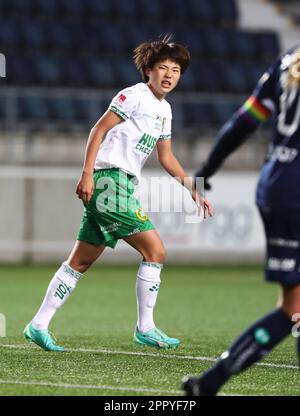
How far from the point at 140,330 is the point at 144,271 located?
394mm

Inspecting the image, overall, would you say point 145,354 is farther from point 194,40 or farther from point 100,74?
point 194,40

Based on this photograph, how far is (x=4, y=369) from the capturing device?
18.2 ft

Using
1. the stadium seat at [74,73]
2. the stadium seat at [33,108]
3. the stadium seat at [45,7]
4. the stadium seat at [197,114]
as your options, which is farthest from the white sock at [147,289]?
the stadium seat at [45,7]

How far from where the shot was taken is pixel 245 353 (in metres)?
4.19

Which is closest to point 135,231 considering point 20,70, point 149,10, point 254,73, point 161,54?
point 161,54

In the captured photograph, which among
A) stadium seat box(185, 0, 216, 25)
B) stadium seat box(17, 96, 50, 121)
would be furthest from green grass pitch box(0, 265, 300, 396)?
stadium seat box(185, 0, 216, 25)

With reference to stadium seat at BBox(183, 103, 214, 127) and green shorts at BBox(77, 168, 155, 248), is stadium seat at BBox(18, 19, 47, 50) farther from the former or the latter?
green shorts at BBox(77, 168, 155, 248)

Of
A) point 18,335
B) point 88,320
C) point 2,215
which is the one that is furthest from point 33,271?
point 18,335

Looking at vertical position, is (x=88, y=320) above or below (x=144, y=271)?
below

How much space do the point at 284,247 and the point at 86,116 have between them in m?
13.1

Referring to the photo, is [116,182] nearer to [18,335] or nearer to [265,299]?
[18,335]

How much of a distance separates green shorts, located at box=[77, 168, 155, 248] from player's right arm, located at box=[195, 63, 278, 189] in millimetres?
2053

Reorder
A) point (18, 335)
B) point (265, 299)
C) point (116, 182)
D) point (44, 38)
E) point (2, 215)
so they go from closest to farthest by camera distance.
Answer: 1. point (116, 182)
2. point (18, 335)
3. point (265, 299)
4. point (2, 215)
5. point (44, 38)

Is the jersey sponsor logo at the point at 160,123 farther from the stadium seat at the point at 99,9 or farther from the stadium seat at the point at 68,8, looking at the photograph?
the stadium seat at the point at 99,9
